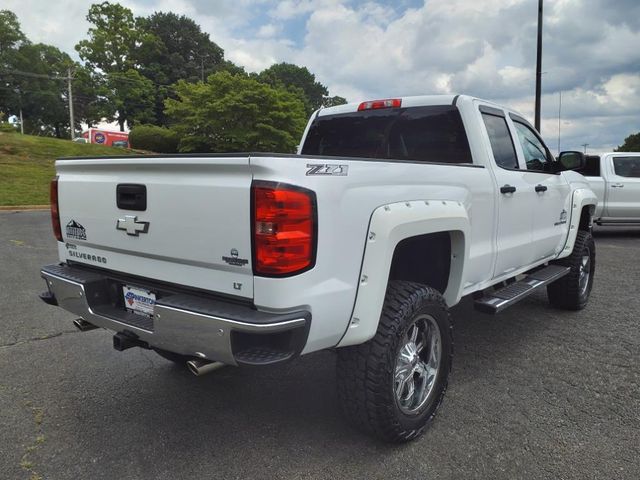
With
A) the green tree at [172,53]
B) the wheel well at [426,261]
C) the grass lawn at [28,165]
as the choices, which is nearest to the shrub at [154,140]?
the grass lawn at [28,165]

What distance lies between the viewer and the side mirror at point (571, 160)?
4699 millimetres

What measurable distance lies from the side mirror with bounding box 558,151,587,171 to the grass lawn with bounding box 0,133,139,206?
47.5 ft

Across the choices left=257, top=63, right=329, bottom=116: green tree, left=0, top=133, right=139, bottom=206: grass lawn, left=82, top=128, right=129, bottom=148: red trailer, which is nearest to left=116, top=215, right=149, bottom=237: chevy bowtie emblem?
left=0, top=133, right=139, bottom=206: grass lawn

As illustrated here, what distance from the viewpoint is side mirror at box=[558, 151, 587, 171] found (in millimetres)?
4699

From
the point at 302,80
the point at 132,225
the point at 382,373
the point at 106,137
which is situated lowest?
the point at 382,373

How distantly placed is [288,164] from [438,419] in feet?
5.99

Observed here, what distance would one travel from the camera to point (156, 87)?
198 ft

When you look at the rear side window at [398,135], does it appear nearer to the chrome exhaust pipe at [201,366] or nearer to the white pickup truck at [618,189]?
the chrome exhaust pipe at [201,366]

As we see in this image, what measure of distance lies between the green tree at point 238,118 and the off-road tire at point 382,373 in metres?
24.4

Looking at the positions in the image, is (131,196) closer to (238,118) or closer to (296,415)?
(296,415)

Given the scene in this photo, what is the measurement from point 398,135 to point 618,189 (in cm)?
870

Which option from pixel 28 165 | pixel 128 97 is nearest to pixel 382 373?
pixel 28 165

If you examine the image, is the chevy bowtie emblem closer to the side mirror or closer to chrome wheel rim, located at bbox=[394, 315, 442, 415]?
chrome wheel rim, located at bbox=[394, 315, 442, 415]

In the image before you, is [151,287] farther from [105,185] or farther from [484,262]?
[484,262]
